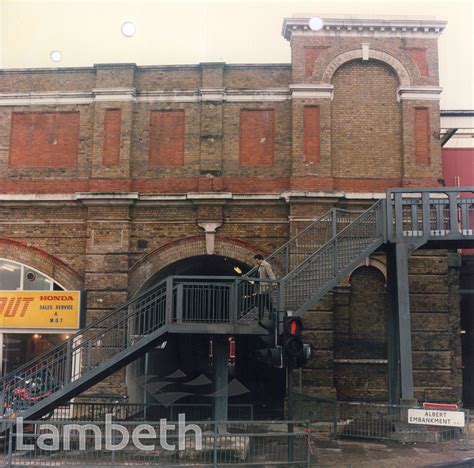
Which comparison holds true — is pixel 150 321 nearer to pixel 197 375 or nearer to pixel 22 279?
pixel 22 279

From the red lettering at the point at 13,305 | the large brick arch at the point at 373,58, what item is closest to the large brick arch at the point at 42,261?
the red lettering at the point at 13,305

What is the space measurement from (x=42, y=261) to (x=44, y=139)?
3.60 metres

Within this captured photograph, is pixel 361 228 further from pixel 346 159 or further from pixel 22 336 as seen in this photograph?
pixel 22 336

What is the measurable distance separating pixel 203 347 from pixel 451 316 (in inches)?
281

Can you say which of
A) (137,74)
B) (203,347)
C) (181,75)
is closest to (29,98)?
(137,74)

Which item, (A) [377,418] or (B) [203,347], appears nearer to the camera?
(A) [377,418]

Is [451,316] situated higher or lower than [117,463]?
higher

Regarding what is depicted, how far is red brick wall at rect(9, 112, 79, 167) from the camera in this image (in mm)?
19859

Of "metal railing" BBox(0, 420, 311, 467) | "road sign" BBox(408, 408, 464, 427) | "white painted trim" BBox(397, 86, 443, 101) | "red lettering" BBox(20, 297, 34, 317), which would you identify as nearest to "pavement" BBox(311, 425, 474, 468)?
"road sign" BBox(408, 408, 464, 427)

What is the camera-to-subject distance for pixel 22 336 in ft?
63.1

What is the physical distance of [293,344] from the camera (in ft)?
38.9

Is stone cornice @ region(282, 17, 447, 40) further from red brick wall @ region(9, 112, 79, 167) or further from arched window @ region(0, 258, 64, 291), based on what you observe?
arched window @ region(0, 258, 64, 291)

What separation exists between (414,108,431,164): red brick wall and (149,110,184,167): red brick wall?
21.9 feet

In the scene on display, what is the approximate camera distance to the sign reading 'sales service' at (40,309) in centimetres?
1877
